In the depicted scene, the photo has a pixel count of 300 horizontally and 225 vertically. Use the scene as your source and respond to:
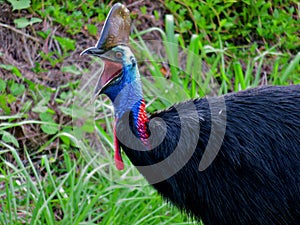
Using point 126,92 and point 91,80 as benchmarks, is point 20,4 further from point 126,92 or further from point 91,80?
point 126,92

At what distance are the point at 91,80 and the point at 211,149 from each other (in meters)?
1.12

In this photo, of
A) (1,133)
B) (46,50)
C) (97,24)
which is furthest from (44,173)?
(97,24)

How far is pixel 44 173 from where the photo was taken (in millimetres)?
3824

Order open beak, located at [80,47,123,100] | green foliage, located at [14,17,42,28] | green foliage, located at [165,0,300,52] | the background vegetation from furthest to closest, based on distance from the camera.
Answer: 1. green foliage, located at [165,0,300,52]
2. green foliage, located at [14,17,42,28]
3. the background vegetation
4. open beak, located at [80,47,123,100]

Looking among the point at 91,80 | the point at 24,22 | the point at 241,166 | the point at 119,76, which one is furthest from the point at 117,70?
the point at 24,22

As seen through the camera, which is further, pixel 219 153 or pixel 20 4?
pixel 20 4

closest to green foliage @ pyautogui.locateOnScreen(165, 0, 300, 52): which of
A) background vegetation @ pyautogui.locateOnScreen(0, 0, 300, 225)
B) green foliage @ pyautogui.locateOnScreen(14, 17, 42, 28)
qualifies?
background vegetation @ pyautogui.locateOnScreen(0, 0, 300, 225)

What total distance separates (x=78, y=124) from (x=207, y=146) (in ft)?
3.69

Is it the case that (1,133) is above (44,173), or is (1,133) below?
above

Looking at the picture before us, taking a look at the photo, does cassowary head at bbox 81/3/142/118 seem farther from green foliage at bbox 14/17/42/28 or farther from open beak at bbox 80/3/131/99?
green foliage at bbox 14/17/42/28

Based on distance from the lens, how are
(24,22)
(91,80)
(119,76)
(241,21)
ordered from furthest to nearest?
1. (241,21)
2. (24,22)
3. (91,80)
4. (119,76)

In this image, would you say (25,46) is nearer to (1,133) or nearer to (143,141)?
(1,133)

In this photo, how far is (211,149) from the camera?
103 inches

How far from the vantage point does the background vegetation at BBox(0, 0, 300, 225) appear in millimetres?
3311
